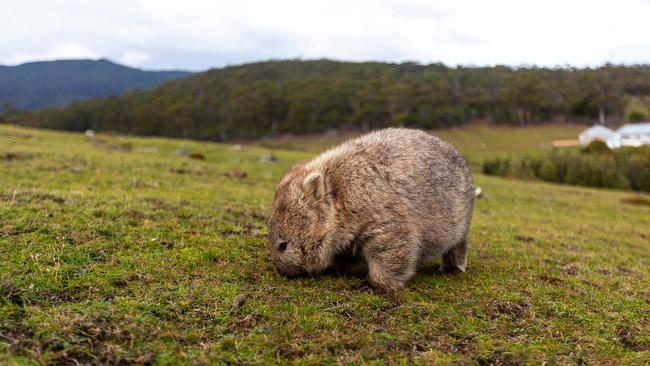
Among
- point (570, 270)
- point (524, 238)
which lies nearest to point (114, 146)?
point (524, 238)

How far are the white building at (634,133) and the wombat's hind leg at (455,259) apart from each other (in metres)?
83.6

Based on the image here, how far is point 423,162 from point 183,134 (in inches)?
3393

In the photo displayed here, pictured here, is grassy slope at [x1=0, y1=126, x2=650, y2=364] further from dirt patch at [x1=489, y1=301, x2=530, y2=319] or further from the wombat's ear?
the wombat's ear

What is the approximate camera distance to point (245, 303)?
467 cm

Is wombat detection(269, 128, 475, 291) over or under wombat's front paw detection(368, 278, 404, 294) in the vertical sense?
over

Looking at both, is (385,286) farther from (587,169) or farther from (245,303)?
(587,169)

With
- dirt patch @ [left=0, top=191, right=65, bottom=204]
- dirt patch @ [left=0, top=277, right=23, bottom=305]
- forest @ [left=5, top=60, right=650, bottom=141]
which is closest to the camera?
dirt patch @ [left=0, top=277, right=23, bottom=305]

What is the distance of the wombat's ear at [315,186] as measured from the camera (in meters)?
5.52

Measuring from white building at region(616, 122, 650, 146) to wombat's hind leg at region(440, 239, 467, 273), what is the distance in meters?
83.6

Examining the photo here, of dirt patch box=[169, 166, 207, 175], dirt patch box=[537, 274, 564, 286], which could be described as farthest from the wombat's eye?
dirt patch box=[169, 166, 207, 175]

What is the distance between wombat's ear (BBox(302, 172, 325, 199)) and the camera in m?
5.52

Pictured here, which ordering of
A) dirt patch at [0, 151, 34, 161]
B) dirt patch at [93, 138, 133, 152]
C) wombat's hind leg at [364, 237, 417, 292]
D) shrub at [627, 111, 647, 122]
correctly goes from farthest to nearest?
1. shrub at [627, 111, 647, 122]
2. dirt patch at [93, 138, 133, 152]
3. dirt patch at [0, 151, 34, 161]
4. wombat's hind leg at [364, 237, 417, 292]

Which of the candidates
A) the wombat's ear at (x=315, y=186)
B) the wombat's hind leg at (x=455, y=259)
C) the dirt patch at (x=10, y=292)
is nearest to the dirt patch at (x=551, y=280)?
the wombat's hind leg at (x=455, y=259)

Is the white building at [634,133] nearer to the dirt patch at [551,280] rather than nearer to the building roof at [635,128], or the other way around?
the building roof at [635,128]
